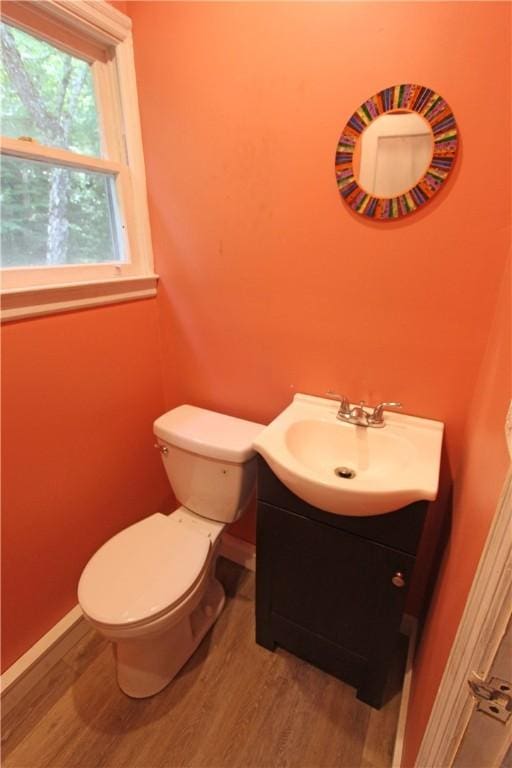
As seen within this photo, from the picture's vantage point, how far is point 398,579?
956 mm

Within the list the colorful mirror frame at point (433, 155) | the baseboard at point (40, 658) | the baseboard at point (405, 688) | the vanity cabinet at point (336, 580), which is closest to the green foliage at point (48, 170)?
the colorful mirror frame at point (433, 155)

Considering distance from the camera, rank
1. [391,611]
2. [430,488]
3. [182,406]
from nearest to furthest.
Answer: [430,488]
[391,611]
[182,406]

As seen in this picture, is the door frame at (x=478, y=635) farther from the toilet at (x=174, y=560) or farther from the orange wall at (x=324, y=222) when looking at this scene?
the toilet at (x=174, y=560)

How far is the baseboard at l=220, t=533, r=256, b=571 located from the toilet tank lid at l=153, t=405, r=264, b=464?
0.60m

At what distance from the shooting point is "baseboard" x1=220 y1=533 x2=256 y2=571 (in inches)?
64.6

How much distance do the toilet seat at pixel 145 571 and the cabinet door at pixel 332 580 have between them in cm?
24

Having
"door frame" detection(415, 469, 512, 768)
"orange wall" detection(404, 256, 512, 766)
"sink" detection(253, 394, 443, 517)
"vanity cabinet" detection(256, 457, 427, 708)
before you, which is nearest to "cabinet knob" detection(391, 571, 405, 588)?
"vanity cabinet" detection(256, 457, 427, 708)

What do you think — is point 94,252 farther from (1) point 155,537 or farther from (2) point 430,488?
(2) point 430,488

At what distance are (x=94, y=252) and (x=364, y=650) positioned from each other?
62.7 inches

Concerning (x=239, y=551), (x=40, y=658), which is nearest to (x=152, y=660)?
(x=40, y=658)

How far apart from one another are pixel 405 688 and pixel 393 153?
64.7 inches

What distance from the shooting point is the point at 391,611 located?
3.31 ft

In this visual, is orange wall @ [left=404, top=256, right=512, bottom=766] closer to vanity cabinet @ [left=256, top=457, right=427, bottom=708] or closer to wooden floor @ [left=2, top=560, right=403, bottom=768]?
vanity cabinet @ [left=256, top=457, right=427, bottom=708]

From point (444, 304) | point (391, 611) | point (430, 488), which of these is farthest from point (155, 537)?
point (444, 304)
